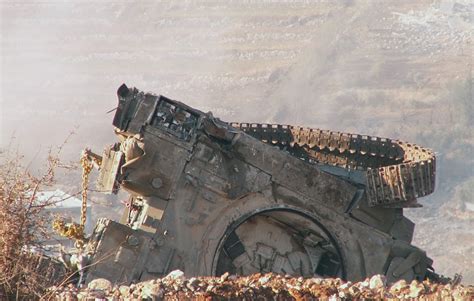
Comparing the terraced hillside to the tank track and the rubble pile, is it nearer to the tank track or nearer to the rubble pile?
the tank track

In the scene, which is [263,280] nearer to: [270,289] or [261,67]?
[270,289]

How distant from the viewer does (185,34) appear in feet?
218

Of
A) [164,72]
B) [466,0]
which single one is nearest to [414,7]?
[466,0]

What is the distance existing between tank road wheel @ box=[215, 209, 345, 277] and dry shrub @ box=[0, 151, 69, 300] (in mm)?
3198

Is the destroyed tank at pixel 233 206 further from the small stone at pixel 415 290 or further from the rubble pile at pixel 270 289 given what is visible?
the small stone at pixel 415 290

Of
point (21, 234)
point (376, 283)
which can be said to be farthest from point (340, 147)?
point (376, 283)

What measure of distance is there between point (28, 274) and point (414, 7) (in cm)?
5549

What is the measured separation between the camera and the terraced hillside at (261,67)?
54.9m

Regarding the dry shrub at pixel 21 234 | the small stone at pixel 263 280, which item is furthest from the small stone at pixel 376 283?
the dry shrub at pixel 21 234

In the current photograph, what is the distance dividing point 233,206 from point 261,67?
4575cm

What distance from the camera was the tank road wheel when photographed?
56.2 feet

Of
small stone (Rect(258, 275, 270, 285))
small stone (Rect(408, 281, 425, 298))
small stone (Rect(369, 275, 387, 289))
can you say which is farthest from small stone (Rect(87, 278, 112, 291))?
small stone (Rect(408, 281, 425, 298))

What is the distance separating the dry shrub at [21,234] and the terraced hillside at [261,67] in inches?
1350

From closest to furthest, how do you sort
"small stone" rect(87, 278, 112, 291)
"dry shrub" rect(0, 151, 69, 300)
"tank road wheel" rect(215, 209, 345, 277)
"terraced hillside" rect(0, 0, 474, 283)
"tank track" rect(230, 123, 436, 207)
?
"small stone" rect(87, 278, 112, 291)
"dry shrub" rect(0, 151, 69, 300)
"tank road wheel" rect(215, 209, 345, 277)
"tank track" rect(230, 123, 436, 207)
"terraced hillside" rect(0, 0, 474, 283)
